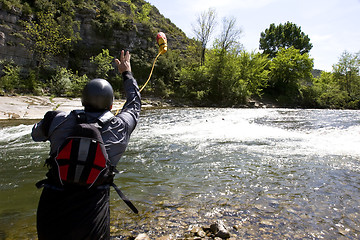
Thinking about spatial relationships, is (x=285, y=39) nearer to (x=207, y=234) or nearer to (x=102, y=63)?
(x=102, y=63)

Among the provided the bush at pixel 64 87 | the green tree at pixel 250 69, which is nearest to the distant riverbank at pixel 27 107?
the bush at pixel 64 87

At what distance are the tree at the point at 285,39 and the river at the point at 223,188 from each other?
5862cm

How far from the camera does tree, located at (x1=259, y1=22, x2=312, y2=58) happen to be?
59.1m

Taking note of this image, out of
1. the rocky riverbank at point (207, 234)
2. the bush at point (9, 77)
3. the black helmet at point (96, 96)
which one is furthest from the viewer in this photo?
the bush at point (9, 77)

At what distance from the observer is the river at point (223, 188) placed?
10.7 feet

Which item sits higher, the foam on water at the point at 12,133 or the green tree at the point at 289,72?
the green tree at the point at 289,72

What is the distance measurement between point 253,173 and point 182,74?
30.7 metres

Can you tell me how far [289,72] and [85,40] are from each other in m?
36.6

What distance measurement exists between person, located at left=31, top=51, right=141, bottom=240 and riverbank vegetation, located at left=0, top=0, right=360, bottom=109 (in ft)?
69.7

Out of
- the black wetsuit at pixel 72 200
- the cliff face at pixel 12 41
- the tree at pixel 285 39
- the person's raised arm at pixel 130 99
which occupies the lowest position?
the black wetsuit at pixel 72 200

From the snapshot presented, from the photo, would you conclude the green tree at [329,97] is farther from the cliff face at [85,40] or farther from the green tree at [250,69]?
the cliff face at [85,40]

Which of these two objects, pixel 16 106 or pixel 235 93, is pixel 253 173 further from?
pixel 235 93

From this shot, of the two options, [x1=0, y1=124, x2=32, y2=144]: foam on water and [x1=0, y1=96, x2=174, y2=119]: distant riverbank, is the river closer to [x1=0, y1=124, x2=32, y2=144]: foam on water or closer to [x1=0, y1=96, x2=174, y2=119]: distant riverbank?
[x1=0, y1=124, x2=32, y2=144]: foam on water

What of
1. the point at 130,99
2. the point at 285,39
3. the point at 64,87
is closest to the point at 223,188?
the point at 130,99
